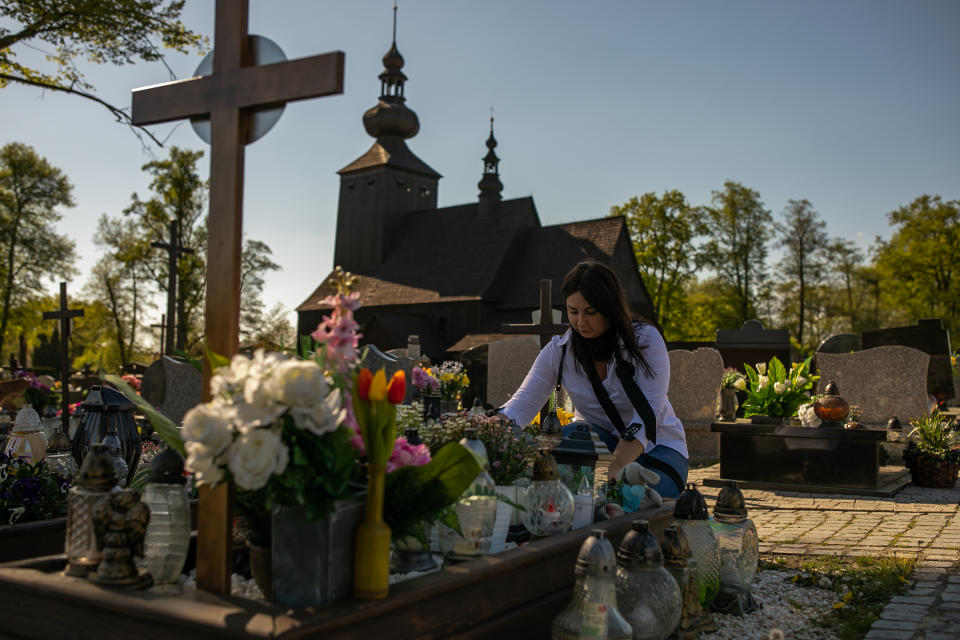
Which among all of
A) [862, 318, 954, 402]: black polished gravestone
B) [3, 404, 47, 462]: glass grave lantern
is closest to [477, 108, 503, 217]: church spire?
[862, 318, 954, 402]: black polished gravestone

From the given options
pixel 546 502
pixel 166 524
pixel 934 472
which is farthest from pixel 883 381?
pixel 166 524

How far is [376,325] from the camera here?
35.4 m

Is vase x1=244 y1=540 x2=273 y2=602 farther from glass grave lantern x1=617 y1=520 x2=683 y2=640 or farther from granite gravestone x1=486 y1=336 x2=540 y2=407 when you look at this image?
granite gravestone x1=486 y1=336 x2=540 y2=407

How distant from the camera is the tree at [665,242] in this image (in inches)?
1591

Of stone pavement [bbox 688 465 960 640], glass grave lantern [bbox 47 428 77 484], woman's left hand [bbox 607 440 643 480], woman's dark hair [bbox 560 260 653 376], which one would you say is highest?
woman's dark hair [bbox 560 260 653 376]

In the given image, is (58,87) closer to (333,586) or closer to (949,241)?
(333,586)

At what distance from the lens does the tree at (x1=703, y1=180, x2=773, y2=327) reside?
41.8 metres

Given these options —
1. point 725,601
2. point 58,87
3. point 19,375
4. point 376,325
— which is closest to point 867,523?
point 725,601

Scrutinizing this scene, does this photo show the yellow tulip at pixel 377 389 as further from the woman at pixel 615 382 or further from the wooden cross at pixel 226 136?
the woman at pixel 615 382

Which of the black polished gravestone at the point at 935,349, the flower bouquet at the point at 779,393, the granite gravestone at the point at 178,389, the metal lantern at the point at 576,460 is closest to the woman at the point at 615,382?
the metal lantern at the point at 576,460

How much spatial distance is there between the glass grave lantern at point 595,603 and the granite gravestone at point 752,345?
17.1 meters

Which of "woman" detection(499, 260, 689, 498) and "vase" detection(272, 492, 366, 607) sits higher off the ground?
"woman" detection(499, 260, 689, 498)

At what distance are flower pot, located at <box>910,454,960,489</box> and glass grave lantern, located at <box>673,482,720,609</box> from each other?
6.11m

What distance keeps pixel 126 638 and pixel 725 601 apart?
2.60 meters
